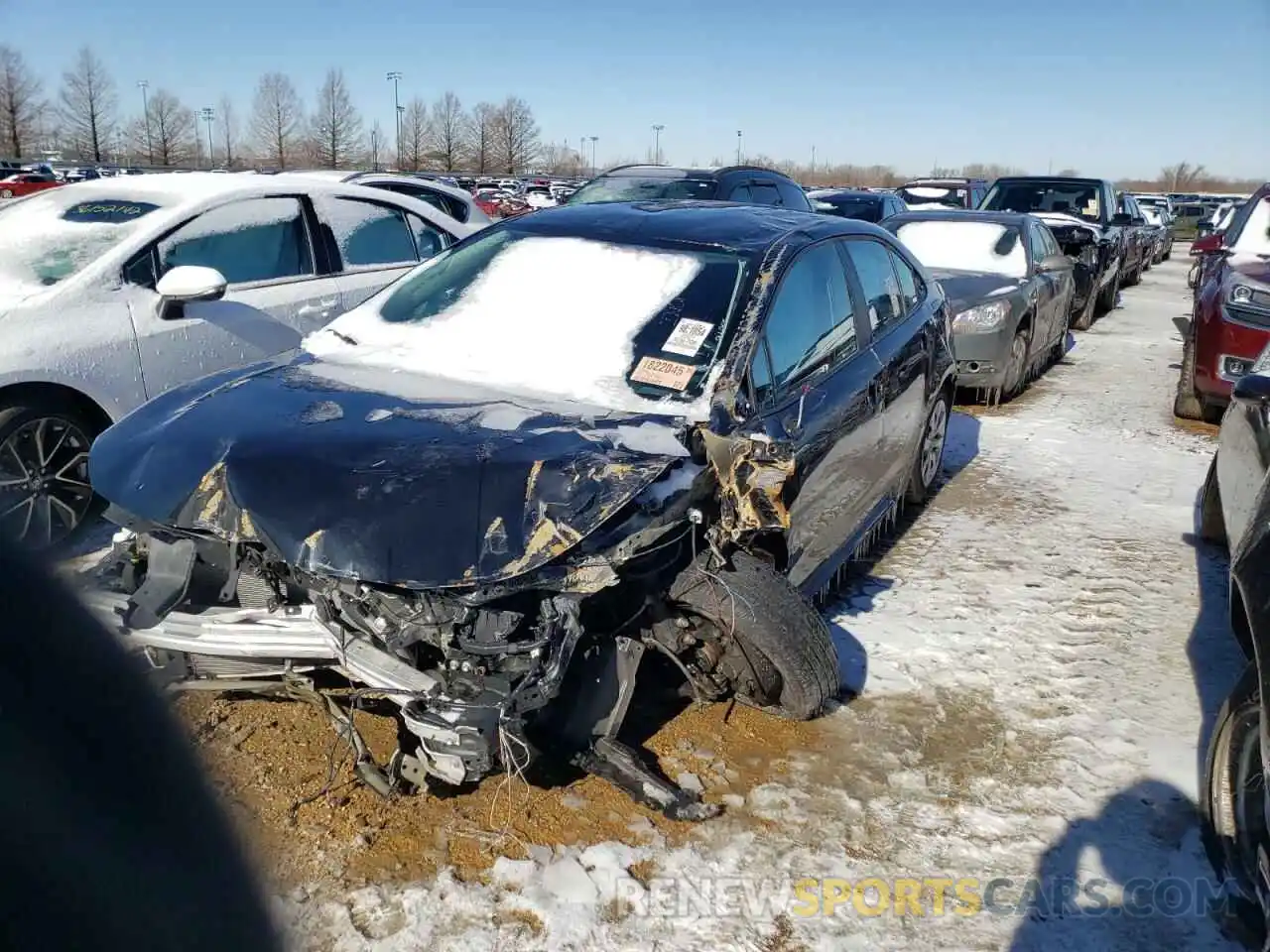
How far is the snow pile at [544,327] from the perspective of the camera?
3.42 m

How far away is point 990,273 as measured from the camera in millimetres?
8812

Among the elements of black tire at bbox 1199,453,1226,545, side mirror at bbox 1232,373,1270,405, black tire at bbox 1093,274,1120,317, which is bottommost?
black tire at bbox 1199,453,1226,545

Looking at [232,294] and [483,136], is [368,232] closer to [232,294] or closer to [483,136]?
[232,294]

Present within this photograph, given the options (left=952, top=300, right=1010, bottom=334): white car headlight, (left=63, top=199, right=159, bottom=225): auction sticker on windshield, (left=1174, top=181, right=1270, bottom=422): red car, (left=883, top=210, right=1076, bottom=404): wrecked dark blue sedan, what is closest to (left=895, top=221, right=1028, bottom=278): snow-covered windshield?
(left=883, top=210, right=1076, bottom=404): wrecked dark blue sedan

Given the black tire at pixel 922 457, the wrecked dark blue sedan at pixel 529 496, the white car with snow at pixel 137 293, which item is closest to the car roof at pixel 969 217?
the black tire at pixel 922 457

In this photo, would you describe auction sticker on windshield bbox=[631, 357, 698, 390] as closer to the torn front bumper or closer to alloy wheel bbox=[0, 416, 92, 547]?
the torn front bumper

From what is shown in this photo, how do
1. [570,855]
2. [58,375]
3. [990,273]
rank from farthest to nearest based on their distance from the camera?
[990,273]
[58,375]
[570,855]

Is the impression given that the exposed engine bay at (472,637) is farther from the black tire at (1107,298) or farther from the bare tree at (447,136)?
the bare tree at (447,136)

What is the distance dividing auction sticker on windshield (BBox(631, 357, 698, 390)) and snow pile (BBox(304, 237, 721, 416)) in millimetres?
63

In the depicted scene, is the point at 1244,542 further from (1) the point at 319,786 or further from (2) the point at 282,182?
(2) the point at 282,182

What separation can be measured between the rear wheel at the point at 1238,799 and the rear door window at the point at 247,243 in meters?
4.91

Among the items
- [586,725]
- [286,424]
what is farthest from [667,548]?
[286,424]

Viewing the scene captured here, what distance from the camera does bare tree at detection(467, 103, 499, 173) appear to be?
2931 inches

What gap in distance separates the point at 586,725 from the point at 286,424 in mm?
1299
